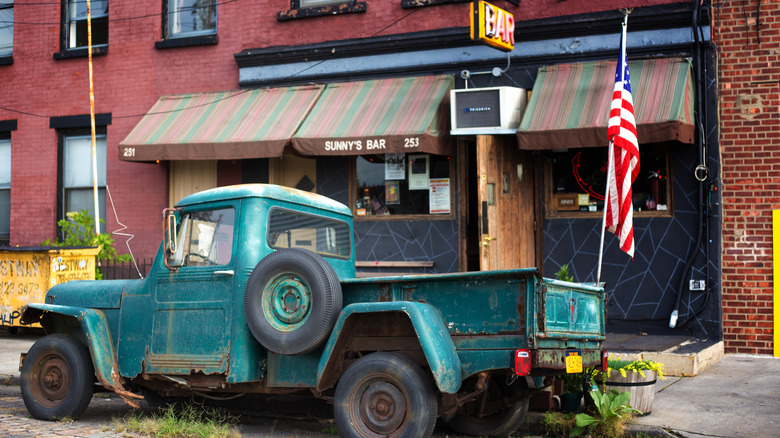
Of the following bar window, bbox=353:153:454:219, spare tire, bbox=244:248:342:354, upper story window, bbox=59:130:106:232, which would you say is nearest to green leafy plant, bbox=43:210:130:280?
upper story window, bbox=59:130:106:232

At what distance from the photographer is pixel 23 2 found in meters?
15.5

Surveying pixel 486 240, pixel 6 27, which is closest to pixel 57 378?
pixel 486 240

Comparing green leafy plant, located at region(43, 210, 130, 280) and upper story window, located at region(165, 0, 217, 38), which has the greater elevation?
upper story window, located at region(165, 0, 217, 38)

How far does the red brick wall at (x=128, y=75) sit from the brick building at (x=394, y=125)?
0.10 ft

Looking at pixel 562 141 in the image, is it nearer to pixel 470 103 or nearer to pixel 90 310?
pixel 470 103

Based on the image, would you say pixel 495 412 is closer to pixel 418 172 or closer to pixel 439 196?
pixel 439 196

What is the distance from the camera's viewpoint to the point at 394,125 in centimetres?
1166

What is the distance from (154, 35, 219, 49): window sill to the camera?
13.9m

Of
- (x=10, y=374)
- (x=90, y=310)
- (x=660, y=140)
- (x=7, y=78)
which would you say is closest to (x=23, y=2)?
(x=7, y=78)

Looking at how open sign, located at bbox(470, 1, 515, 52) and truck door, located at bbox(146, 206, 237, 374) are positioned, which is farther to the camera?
open sign, located at bbox(470, 1, 515, 52)

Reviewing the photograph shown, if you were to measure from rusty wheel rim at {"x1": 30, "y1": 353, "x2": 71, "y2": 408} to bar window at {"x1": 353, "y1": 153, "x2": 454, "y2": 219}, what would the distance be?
6118 millimetres

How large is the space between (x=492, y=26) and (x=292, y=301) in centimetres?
606

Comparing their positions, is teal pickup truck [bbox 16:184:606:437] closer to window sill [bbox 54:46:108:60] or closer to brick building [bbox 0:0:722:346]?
brick building [bbox 0:0:722:346]

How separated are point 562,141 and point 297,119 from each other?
413 cm
